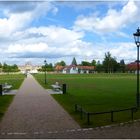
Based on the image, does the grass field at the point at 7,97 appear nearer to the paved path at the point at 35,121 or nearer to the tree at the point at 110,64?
the paved path at the point at 35,121

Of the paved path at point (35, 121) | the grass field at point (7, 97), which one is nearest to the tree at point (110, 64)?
the grass field at point (7, 97)

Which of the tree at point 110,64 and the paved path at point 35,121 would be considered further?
the tree at point 110,64

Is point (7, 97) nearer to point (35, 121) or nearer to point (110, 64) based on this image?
point (35, 121)

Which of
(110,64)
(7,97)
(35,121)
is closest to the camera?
(35,121)

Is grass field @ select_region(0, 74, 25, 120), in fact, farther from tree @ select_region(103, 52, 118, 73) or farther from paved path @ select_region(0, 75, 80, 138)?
tree @ select_region(103, 52, 118, 73)

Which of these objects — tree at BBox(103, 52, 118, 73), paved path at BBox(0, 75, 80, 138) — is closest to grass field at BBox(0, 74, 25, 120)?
paved path at BBox(0, 75, 80, 138)

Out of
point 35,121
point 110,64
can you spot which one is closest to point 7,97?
point 35,121

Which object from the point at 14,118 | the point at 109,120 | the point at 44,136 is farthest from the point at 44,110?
the point at 44,136

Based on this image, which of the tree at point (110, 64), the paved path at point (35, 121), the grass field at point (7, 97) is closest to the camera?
the paved path at point (35, 121)

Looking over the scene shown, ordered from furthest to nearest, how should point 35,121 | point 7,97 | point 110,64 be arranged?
point 110,64 → point 7,97 → point 35,121

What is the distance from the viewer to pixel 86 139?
13.2 metres

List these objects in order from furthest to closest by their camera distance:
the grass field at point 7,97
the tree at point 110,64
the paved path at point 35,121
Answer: the tree at point 110,64 < the grass field at point 7,97 < the paved path at point 35,121

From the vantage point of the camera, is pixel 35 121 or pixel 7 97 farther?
pixel 7 97

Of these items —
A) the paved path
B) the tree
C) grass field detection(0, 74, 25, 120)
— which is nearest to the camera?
the paved path
